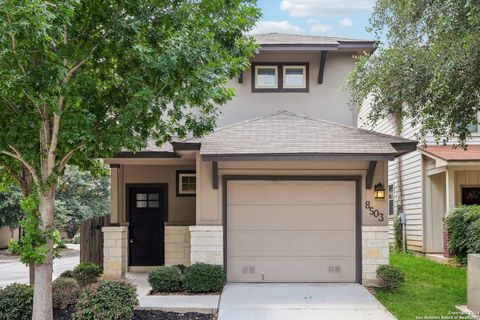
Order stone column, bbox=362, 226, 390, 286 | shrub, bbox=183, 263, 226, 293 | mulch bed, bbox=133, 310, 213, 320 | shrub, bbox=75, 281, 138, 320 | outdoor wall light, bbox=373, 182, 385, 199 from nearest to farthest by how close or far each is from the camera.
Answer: shrub, bbox=75, 281, 138, 320
mulch bed, bbox=133, 310, 213, 320
shrub, bbox=183, 263, 226, 293
stone column, bbox=362, 226, 390, 286
outdoor wall light, bbox=373, 182, 385, 199

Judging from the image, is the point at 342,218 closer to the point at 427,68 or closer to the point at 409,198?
the point at 427,68

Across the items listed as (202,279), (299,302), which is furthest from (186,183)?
(299,302)

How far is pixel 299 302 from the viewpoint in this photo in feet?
29.7

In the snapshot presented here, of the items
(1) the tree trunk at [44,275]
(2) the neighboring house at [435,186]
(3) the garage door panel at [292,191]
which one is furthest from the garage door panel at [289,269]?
(2) the neighboring house at [435,186]

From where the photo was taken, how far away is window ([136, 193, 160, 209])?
13.6 metres

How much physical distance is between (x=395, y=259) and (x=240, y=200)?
6.93 metres

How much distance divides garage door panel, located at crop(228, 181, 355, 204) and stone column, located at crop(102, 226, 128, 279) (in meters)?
2.68

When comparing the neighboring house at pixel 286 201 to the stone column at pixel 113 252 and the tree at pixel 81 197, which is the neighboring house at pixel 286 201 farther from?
the tree at pixel 81 197

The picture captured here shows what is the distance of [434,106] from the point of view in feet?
32.3

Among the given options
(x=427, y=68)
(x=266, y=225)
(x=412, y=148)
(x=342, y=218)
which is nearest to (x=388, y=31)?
(x=427, y=68)

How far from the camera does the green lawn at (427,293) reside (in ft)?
28.1

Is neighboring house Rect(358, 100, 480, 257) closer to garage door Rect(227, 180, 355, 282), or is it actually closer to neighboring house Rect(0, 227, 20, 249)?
garage door Rect(227, 180, 355, 282)

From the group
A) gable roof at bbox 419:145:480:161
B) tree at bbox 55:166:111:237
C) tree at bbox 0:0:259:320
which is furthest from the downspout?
tree at bbox 55:166:111:237

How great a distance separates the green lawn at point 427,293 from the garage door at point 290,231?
4.05 ft
